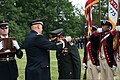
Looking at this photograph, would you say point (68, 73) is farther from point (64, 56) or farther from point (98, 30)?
point (98, 30)

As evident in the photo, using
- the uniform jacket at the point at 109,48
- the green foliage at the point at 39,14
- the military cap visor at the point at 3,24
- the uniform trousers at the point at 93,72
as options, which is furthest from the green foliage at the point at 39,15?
the military cap visor at the point at 3,24

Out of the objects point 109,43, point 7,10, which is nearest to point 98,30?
point 109,43

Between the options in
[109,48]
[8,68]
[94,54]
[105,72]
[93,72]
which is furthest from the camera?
[93,72]

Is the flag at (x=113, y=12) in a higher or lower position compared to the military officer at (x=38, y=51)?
higher

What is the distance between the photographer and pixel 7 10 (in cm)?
5116

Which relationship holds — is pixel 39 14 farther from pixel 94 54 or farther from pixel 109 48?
pixel 109 48

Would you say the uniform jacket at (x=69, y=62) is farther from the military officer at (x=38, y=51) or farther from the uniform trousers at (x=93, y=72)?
the military officer at (x=38, y=51)

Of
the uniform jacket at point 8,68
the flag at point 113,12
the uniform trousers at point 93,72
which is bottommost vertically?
the uniform trousers at point 93,72

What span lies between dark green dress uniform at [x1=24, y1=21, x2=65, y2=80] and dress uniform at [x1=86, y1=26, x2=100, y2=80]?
2373 mm

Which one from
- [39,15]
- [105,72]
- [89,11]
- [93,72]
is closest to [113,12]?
[89,11]

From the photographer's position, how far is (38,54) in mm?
7801

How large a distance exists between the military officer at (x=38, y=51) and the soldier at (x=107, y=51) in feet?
5.74

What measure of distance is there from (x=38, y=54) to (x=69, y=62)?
187 centimetres

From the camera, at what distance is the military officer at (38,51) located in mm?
7727
